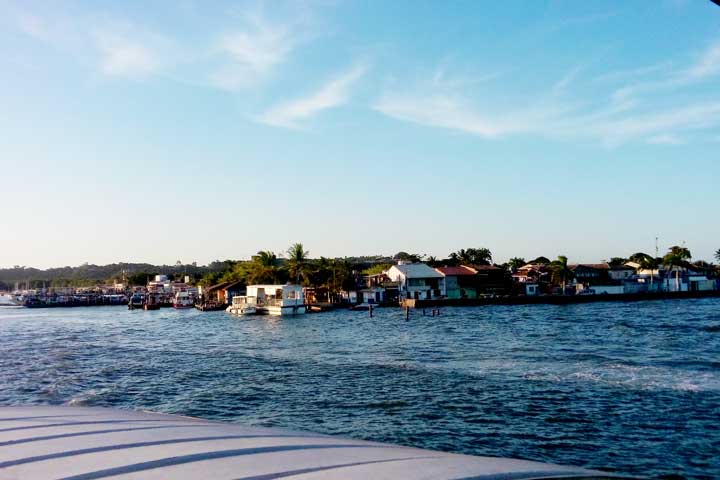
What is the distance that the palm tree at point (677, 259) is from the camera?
99.8m

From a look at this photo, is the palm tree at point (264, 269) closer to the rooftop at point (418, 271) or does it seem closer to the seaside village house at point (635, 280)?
the rooftop at point (418, 271)

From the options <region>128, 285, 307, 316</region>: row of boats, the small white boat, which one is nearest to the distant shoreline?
<region>128, 285, 307, 316</region>: row of boats

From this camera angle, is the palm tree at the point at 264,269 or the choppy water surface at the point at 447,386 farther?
the palm tree at the point at 264,269

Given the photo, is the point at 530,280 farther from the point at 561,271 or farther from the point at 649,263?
the point at 649,263

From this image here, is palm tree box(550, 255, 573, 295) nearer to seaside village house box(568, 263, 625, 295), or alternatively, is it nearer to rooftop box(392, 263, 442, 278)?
seaside village house box(568, 263, 625, 295)

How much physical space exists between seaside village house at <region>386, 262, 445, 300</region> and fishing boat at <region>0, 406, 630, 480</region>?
79.7 meters

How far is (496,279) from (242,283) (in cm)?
3625

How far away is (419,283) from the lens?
281 ft

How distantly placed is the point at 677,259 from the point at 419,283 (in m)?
45.1

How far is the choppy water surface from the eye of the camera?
13.9 m

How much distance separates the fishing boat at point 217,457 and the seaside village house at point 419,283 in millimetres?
79729

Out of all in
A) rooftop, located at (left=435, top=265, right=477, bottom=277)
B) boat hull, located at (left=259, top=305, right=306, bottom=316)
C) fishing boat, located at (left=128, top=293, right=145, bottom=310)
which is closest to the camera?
boat hull, located at (left=259, top=305, right=306, bottom=316)

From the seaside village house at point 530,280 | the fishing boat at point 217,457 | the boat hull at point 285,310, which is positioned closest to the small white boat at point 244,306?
the boat hull at point 285,310

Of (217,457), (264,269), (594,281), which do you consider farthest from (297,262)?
(217,457)
